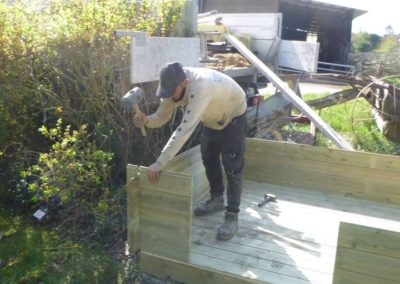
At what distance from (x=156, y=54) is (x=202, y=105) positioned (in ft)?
4.37

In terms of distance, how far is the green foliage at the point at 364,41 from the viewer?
32878mm

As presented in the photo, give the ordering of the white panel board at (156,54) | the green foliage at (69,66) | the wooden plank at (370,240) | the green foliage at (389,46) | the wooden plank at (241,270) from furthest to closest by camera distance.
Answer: the green foliage at (389,46) < the green foliage at (69,66) < the white panel board at (156,54) < the wooden plank at (241,270) < the wooden plank at (370,240)

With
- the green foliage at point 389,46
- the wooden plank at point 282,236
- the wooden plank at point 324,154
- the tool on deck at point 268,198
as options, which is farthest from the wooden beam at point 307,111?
the green foliage at point 389,46

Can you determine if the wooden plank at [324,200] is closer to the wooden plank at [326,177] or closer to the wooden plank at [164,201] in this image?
the wooden plank at [326,177]

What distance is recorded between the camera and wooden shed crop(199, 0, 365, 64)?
2036cm

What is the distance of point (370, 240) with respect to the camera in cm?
269

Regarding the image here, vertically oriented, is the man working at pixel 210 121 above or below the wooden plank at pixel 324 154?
above

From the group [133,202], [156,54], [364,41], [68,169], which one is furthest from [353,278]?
[364,41]

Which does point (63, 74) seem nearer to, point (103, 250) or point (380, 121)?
point (103, 250)

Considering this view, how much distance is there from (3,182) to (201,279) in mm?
2811

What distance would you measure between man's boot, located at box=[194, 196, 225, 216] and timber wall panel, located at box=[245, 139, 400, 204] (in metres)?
1.03

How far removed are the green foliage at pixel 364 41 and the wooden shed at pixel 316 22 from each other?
11844 mm

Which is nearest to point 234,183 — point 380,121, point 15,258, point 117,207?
point 117,207

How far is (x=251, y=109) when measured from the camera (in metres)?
6.59
